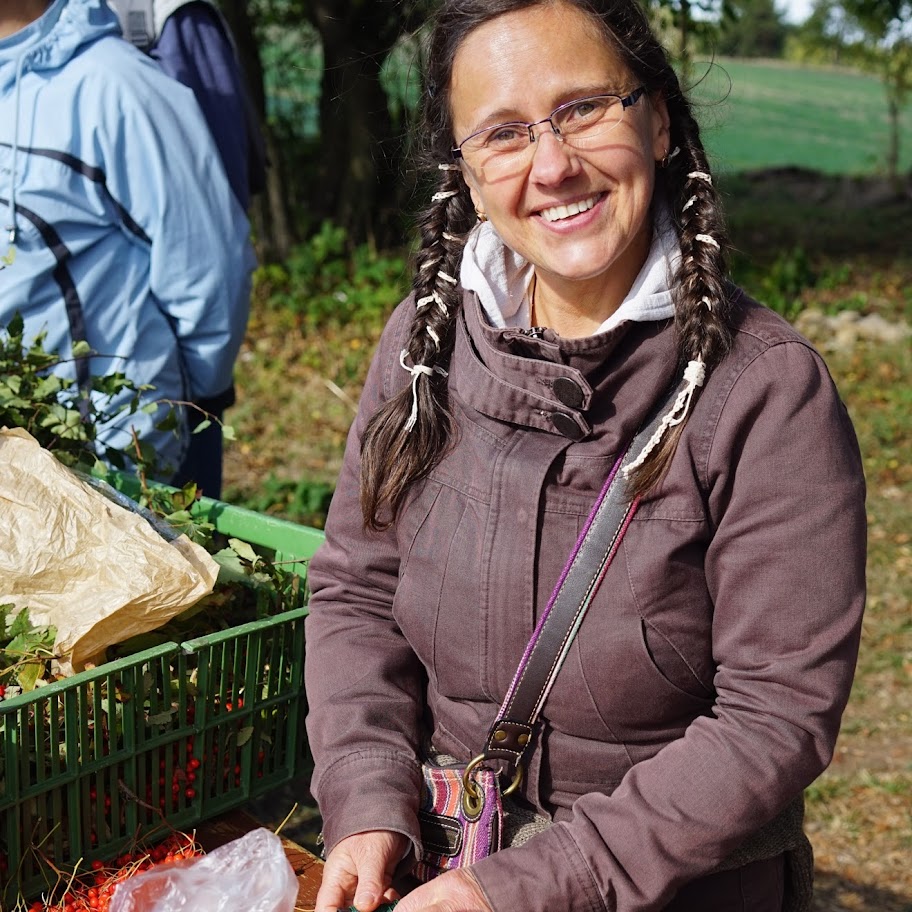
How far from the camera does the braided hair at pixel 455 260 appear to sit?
1.54 meters

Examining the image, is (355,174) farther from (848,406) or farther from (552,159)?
(552,159)

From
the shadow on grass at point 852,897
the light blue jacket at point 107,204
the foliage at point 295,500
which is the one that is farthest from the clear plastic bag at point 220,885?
the foliage at point 295,500

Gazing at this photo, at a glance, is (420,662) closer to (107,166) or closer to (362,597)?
(362,597)

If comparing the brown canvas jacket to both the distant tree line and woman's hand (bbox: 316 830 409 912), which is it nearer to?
woman's hand (bbox: 316 830 409 912)

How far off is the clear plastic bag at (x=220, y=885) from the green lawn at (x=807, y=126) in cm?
1289

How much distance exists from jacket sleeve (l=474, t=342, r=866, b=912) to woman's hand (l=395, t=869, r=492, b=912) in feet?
0.07

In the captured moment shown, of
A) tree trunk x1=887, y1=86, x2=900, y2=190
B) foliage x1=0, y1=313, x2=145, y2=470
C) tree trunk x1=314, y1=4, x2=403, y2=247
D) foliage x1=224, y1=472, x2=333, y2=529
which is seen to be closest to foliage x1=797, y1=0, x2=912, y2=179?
tree trunk x1=887, y1=86, x2=900, y2=190

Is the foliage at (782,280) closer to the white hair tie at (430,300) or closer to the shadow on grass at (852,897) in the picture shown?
the shadow on grass at (852,897)

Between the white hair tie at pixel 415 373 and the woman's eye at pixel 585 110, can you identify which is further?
the white hair tie at pixel 415 373

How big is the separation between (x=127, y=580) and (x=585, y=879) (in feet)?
2.60

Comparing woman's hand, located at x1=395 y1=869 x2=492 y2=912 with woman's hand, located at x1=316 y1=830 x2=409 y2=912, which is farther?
woman's hand, located at x1=316 y1=830 x2=409 y2=912

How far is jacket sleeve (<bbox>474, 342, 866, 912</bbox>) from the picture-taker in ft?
4.74

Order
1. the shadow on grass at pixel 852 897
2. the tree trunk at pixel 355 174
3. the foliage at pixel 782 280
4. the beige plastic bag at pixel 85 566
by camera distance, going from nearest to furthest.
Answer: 1. the beige plastic bag at pixel 85 566
2. the shadow on grass at pixel 852 897
3. the foliage at pixel 782 280
4. the tree trunk at pixel 355 174

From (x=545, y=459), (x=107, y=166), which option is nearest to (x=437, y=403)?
(x=545, y=459)
